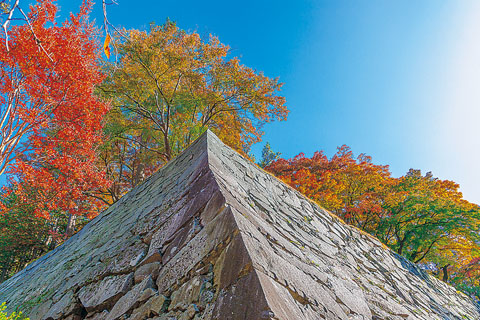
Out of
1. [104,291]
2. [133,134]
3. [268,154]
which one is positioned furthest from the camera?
[268,154]

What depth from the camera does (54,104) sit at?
7.31m

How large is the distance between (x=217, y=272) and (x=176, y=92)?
11354 mm

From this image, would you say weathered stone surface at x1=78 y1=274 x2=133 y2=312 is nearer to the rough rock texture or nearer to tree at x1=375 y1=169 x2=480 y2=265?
the rough rock texture

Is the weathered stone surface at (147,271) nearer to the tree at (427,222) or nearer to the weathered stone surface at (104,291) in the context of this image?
the weathered stone surface at (104,291)

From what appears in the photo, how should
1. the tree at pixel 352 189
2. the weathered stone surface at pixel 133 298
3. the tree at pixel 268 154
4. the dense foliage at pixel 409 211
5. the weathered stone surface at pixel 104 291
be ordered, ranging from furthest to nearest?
the tree at pixel 268 154 < the tree at pixel 352 189 < the dense foliage at pixel 409 211 < the weathered stone surface at pixel 104 291 < the weathered stone surface at pixel 133 298

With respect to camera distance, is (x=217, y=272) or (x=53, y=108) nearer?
(x=217, y=272)

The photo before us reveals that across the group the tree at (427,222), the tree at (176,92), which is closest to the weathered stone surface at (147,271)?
the tree at (176,92)

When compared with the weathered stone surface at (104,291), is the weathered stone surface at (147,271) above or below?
above

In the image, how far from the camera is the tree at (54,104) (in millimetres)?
6178

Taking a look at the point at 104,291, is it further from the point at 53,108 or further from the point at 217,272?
the point at 53,108

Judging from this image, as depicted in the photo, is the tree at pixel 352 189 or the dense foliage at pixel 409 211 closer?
the dense foliage at pixel 409 211

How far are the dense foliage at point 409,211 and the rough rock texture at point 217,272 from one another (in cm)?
656

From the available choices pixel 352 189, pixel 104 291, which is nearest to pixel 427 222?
pixel 352 189

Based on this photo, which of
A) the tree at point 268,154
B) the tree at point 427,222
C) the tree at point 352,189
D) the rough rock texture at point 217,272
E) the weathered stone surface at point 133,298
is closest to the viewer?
the rough rock texture at point 217,272
